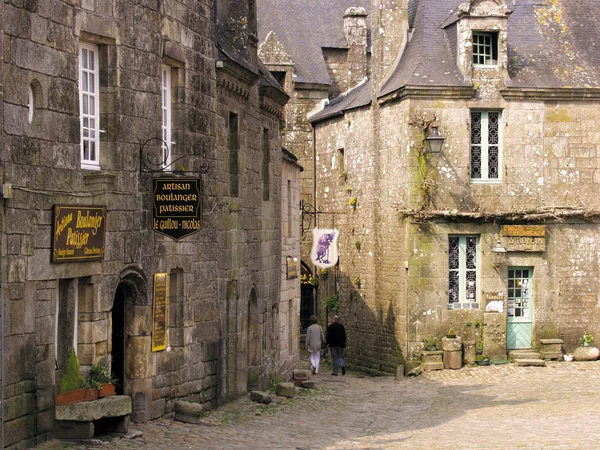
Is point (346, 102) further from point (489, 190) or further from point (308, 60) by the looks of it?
point (489, 190)

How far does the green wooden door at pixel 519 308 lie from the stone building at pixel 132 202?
25.4ft

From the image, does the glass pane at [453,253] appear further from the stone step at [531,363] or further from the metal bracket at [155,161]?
the metal bracket at [155,161]

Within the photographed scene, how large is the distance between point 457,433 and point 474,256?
1081 centimetres

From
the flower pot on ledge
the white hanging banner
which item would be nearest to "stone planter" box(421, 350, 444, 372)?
the white hanging banner

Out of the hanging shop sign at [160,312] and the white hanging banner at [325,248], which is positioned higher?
the white hanging banner at [325,248]

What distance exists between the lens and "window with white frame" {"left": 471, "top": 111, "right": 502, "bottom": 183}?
25.9m

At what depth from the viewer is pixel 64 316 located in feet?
41.2

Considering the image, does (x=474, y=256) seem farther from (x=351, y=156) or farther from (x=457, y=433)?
(x=457, y=433)

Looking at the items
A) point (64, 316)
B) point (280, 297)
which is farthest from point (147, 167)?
point (280, 297)

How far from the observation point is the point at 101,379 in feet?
42.0

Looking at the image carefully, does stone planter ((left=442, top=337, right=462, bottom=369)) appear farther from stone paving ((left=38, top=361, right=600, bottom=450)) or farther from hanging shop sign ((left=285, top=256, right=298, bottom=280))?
hanging shop sign ((left=285, top=256, right=298, bottom=280))

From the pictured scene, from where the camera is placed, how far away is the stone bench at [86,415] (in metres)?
11.9

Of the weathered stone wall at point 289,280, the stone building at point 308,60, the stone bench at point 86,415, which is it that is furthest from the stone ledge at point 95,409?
the stone building at point 308,60

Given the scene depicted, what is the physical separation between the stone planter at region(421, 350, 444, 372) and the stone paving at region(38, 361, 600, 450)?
0.27 metres
